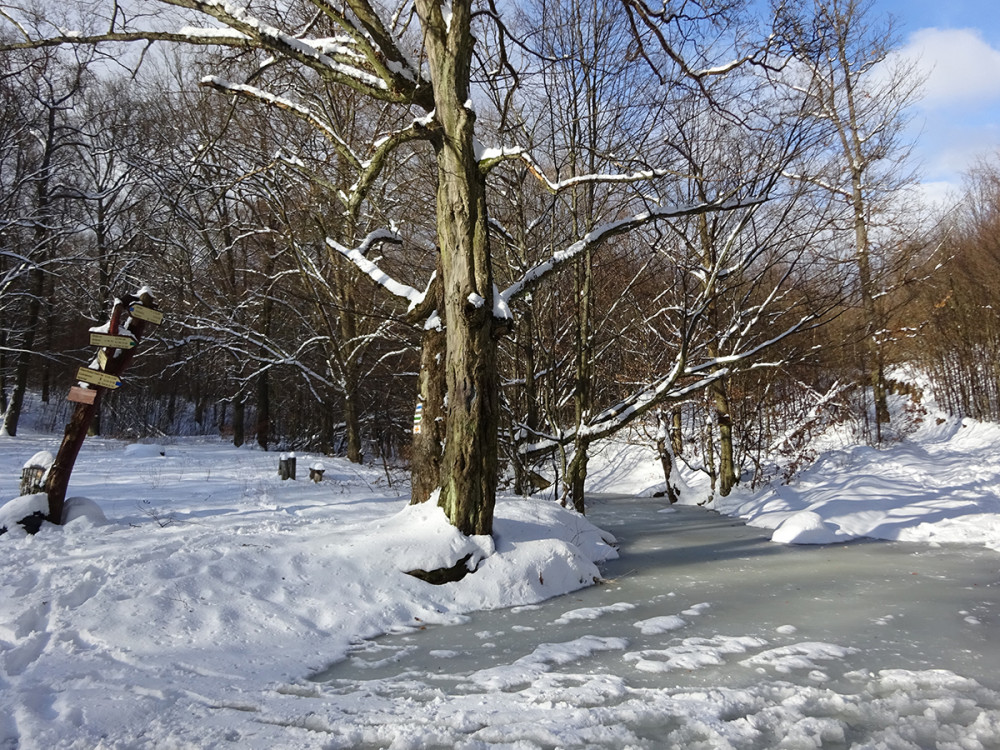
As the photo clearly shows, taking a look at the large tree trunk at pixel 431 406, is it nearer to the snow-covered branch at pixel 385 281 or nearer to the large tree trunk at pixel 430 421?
the large tree trunk at pixel 430 421

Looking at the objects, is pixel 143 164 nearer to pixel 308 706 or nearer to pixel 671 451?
pixel 671 451

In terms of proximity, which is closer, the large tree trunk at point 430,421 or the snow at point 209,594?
the snow at point 209,594

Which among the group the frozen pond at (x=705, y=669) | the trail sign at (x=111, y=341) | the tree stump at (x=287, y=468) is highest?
the trail sign at (x=111, y=341)

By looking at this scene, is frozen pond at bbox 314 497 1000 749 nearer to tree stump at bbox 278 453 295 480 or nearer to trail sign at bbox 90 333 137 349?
trail sign at bbox 90 333 137 349

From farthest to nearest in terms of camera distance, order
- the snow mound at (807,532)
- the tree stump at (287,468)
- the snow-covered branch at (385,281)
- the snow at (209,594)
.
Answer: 1. the tree stump at (287,468)
2. the snow mound at (807,532)
3. the snow-covered branch at (385,281)
4. the snow at (209,594)

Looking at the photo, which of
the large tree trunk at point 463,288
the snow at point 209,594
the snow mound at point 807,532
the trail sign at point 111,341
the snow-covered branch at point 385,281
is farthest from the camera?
the snow mound at point 807,532

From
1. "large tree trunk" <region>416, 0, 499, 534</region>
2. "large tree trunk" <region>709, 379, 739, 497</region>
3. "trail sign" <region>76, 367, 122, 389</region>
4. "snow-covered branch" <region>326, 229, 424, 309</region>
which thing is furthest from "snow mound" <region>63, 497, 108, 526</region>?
"large tree trunk" <region>709, 379, 739, 497</region>

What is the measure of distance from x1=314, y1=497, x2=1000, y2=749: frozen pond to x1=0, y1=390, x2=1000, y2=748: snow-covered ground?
1.0 inches

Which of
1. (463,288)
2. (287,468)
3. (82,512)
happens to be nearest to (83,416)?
(82,512)

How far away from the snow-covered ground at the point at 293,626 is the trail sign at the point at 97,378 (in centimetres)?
141

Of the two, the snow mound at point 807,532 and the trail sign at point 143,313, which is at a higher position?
the trail sign at point 143,313

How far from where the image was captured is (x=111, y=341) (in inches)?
276

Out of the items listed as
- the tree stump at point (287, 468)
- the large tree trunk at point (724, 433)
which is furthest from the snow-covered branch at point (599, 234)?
the large tree trunk at point (724, 433)

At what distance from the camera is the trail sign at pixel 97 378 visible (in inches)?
273
